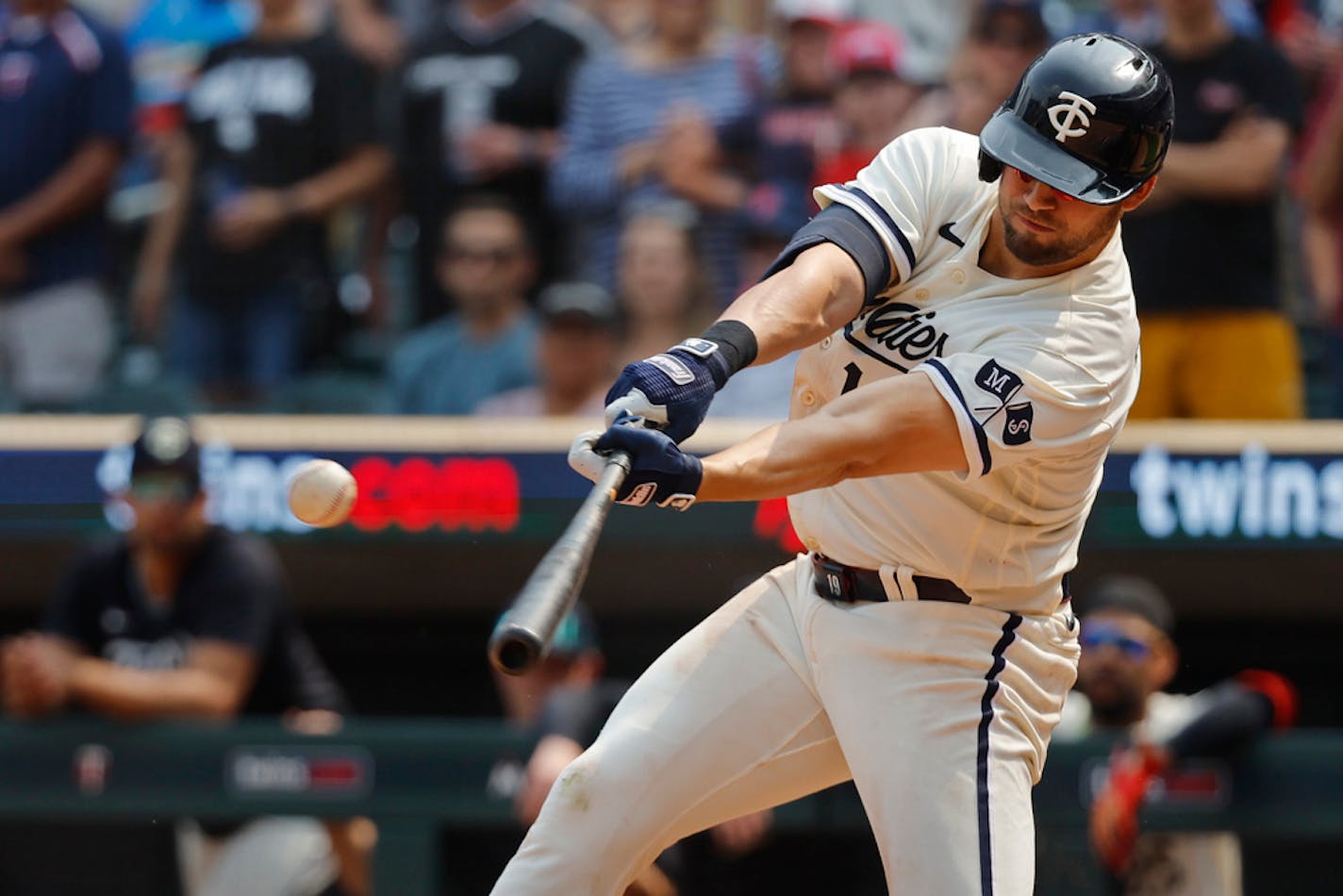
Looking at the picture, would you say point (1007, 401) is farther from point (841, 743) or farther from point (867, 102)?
point (867, 102)

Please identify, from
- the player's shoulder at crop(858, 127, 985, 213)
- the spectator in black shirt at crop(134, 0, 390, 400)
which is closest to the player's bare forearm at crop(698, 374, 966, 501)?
the player's shoulder at crop(858, 127, 985, 213)

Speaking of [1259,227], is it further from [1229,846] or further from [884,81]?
[1229,846]

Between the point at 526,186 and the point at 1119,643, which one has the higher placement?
the point at 526,186

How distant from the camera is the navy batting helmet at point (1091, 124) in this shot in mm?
2961

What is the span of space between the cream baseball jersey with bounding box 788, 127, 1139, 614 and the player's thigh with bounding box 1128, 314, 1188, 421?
2.67m

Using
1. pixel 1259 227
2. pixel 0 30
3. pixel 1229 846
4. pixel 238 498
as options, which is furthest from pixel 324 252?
pixel 1229 846

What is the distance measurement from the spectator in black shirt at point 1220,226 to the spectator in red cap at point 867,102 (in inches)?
31.2

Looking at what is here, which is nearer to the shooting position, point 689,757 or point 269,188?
point 689,757

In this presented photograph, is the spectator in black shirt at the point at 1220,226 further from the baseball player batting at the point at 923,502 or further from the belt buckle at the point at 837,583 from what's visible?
the belt buckle at the point at 837,583

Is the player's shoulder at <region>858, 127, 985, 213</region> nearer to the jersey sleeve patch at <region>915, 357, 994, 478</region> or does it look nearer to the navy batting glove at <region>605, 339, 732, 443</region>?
the jersey sleeve patch at <region>915, 357, 994, 478</region>

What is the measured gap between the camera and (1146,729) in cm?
530

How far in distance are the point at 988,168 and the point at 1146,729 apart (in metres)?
2.65

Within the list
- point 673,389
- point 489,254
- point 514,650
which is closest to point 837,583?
point 673,389

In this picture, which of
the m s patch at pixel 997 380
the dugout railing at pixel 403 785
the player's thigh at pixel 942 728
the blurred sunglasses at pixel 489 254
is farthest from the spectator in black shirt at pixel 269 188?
the m s patch at pixel 997 380
